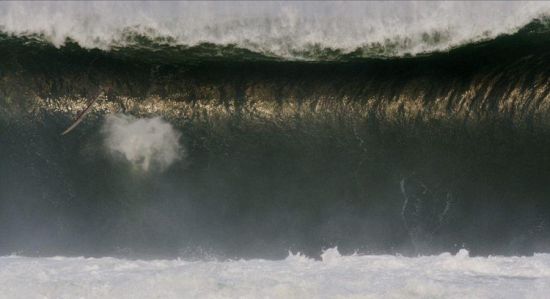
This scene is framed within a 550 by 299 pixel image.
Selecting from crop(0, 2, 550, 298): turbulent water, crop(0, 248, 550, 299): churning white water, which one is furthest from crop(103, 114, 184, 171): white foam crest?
crop(0, 248, 550, 299): churning white water

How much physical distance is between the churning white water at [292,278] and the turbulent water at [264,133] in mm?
452

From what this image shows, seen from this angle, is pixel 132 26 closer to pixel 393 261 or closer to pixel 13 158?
pixel 13 158

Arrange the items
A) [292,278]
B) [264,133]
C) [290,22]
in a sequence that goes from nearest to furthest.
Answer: [292,278] → [290,22] → [264,133]

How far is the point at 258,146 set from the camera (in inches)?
226

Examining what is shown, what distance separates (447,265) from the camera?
4.81 m

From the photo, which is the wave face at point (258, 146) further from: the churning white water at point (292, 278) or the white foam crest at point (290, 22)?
the churning white water at point (292, 278)

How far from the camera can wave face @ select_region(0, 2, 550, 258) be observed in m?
5.47

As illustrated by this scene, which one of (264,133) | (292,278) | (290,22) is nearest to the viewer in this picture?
(292,278)

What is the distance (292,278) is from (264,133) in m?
1.44

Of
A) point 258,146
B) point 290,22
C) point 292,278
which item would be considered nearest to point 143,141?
point 258,146

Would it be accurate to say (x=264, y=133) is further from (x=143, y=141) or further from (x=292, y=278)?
(x=292, y=278)

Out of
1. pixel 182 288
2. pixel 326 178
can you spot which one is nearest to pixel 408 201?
pixel 326 178

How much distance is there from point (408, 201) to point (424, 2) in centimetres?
138

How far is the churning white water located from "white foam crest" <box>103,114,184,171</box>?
91 cm
